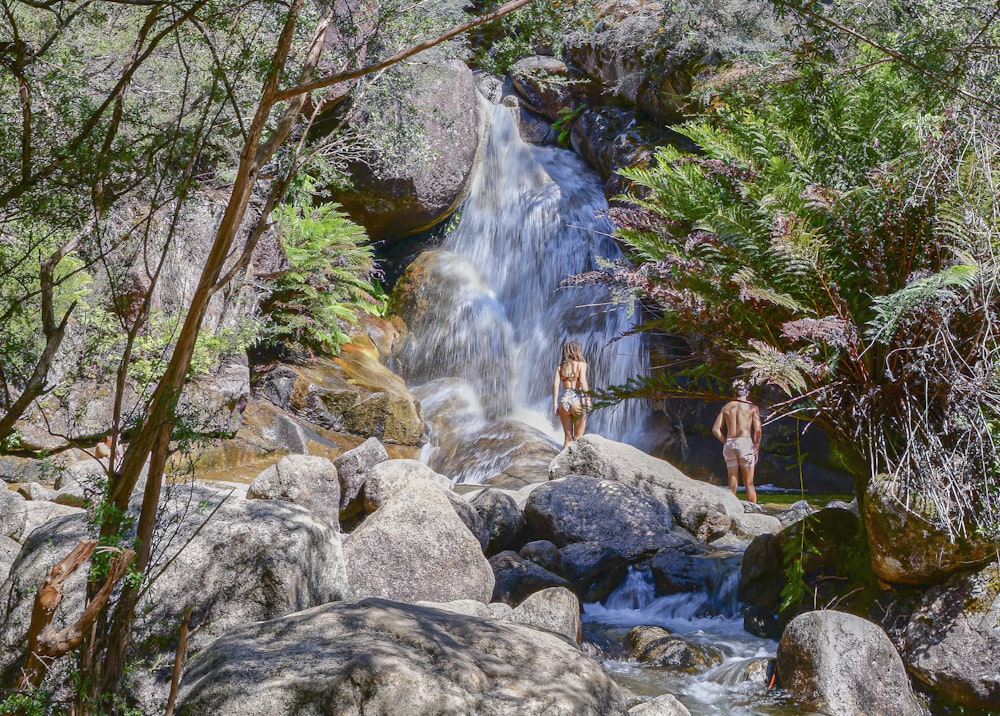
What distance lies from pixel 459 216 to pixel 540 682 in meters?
14.2

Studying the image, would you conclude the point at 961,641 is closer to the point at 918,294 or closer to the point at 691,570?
the point at 918,294

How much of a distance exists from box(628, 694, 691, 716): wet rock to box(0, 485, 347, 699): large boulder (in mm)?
1560

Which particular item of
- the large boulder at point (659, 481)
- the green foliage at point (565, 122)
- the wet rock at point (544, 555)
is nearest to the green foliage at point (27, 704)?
the wet rock at point (544, 555)

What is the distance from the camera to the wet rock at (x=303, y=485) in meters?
6.42

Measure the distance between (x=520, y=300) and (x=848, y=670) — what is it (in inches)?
443

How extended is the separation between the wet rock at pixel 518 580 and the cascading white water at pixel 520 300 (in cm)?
572

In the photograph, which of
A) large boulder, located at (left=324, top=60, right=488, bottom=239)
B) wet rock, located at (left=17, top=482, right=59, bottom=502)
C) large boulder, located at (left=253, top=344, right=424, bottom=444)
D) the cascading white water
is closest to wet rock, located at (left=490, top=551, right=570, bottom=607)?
wet rock, located at (left=17, top=482, right=59, bottom=502)

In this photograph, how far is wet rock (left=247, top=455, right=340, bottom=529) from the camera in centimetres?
642

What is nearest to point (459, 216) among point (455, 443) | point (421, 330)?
point (421, 330)

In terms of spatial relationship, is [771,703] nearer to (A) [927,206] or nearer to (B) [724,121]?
(A) [927,206]

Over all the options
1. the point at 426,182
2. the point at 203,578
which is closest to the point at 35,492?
the point at 203,578

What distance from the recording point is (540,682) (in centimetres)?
236

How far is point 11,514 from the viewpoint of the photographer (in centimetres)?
594

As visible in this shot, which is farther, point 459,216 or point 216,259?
point 459,216
